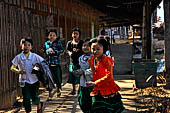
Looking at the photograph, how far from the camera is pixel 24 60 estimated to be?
185 inches

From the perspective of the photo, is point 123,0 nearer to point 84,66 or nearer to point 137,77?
point 137,77

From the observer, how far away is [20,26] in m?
7.05

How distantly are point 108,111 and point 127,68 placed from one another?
7926mm

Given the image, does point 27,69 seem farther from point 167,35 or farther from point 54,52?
point 167,35

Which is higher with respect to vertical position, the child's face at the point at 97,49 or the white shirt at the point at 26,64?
the child's face at the point at 97,49

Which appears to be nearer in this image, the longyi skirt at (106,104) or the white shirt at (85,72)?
the longyi skirt at (106,104)

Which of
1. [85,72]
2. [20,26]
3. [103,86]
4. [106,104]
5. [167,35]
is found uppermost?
[20,26]

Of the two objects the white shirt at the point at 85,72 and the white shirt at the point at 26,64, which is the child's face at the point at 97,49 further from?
the white shirt at the point at 26,64

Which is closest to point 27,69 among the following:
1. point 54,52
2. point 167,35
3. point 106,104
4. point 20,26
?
point 106,104

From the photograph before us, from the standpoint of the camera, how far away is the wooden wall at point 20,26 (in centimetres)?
604

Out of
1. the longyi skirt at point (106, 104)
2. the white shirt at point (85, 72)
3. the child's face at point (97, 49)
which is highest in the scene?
the child's face at point (97, 49)

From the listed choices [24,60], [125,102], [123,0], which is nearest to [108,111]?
[24,60]

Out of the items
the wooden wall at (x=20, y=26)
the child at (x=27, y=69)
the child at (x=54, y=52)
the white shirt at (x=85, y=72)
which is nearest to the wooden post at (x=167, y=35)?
the child at (x=54, y=52)

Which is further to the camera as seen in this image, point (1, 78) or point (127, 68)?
point (127, 68)
